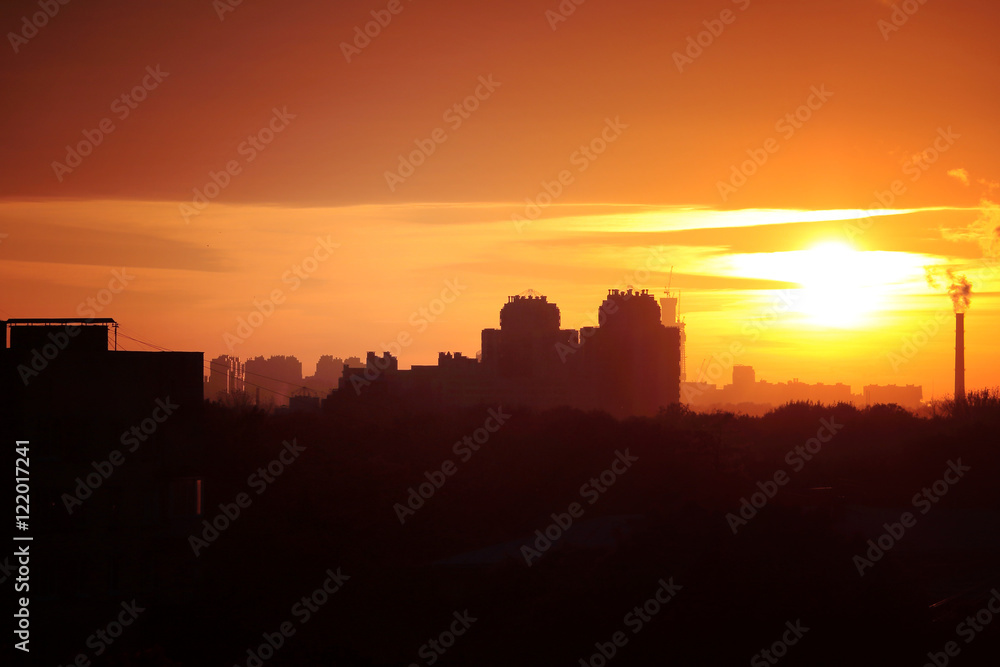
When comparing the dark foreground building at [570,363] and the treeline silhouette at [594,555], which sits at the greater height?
the dark foreground building at [570,363]

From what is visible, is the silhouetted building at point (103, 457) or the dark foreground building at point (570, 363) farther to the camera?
the dark foreground building at point (570, 363)

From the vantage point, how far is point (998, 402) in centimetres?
6056

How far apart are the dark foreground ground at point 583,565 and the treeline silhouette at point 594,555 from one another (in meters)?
0.08

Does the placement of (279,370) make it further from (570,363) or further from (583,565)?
(583,565)

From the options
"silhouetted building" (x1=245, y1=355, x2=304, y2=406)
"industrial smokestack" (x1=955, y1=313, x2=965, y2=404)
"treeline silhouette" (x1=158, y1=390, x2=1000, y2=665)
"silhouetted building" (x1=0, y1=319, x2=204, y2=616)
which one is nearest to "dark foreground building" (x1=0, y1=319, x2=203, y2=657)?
"silhouetted building" (x1=0, y1=319, x2=204, y2=616)

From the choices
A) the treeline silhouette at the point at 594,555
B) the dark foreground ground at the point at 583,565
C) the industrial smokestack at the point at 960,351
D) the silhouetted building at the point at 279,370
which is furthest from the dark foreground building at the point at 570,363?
the silhouetted building at the point at 279,370

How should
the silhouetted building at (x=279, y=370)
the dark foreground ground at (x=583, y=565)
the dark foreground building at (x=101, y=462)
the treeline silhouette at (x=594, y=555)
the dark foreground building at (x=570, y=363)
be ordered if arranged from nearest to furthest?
1. the dark foreground ground at (x=583, y=565)
2. the treeline silhouette at (x=594, y=555)
3. the dark foreground building at (x=101, y=462)
4. the dark foreground building at (x=570, y=363)
5. the silhouetted building at (x=279, y=370)

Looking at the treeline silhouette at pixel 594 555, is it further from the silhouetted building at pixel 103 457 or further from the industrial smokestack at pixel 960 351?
the industrial smokestack at pixel 960 351

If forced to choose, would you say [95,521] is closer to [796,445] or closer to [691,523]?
[691,523]

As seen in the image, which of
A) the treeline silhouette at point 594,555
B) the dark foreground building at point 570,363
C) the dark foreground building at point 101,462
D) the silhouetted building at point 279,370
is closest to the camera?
the treeline silhouette at point 594,555

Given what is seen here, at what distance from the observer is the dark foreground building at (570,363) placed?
108 metres

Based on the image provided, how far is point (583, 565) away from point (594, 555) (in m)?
0.72

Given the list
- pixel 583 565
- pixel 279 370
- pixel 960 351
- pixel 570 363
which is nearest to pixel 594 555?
pixel 583 565

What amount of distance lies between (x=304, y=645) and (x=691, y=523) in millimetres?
11271
